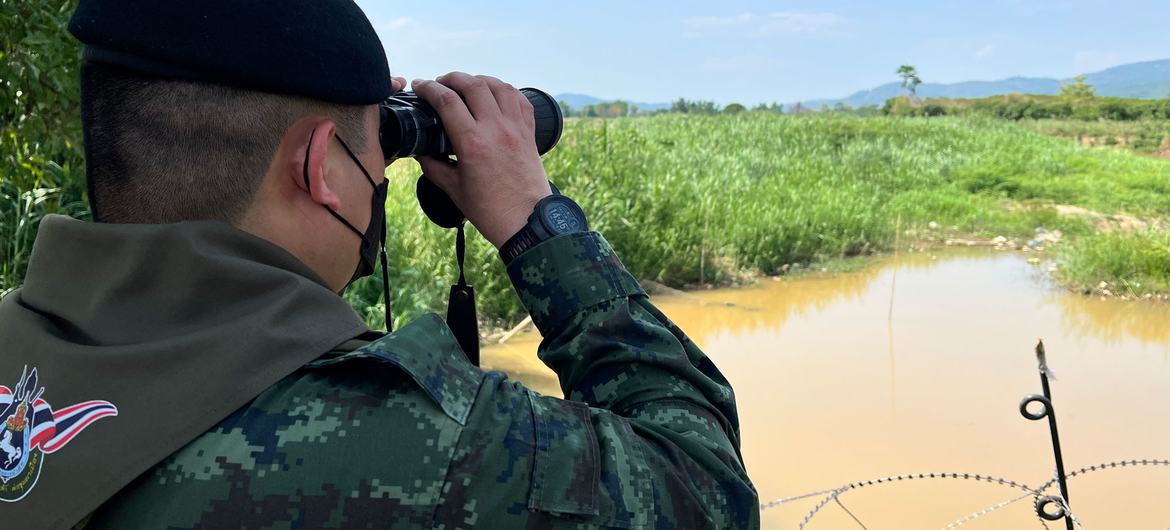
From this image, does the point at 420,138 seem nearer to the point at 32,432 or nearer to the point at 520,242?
the point at 520,242

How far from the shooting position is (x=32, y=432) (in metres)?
0.78

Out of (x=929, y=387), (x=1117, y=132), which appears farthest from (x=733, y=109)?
(x=929, y=387)

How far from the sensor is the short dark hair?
0.90m

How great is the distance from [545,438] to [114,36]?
529mm

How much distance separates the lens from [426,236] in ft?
20.6

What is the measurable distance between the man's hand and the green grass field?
158 inches

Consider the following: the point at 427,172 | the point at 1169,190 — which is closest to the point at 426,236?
the point at 427,172

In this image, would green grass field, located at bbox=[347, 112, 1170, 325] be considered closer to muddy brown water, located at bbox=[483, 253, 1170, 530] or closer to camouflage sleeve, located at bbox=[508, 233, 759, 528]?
muddy brown water, located at bbox=[483, 253, 1170, 530]

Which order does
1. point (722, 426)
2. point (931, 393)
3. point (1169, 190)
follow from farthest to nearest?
point (1169, 190)
point (931, 393)
point (722, 426)

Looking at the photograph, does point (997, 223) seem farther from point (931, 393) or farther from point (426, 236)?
point (426, 236)

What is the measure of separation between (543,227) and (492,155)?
105mm

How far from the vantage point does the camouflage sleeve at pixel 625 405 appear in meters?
0.85

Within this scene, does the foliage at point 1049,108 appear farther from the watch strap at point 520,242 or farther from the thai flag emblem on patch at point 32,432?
the thai flag emblem on patch at point 32,432

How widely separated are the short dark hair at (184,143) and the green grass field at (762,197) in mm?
4161
